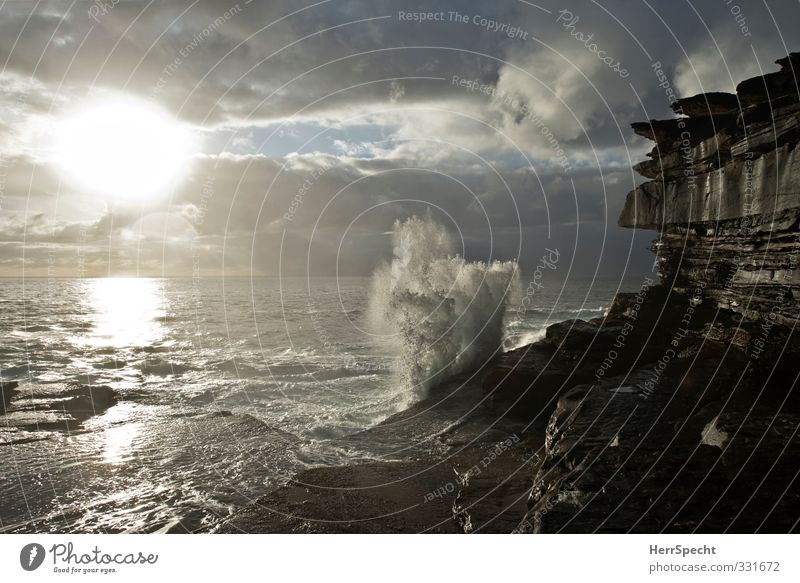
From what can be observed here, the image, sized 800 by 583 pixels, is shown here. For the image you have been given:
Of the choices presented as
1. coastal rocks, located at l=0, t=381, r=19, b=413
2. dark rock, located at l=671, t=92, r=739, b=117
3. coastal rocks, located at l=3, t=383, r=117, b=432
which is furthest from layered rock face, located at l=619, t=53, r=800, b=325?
coastal rocks, located at l=0, t=381, r=19, b=413

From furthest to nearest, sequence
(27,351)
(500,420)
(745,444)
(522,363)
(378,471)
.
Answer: (27,351), (522,363), (500,420), (378,471), (745,444)

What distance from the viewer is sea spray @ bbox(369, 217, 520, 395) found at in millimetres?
22797

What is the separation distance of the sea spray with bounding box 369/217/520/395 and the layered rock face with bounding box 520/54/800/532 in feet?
24.5

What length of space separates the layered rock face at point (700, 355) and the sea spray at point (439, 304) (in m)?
7.47

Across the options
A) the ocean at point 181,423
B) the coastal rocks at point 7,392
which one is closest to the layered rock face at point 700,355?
the ocean at point 181,423

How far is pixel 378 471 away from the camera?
441 inches

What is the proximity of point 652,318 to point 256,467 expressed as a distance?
1331cm

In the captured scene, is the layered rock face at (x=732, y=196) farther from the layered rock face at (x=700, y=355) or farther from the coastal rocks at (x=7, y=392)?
the coastal rocks at (x=7, y=392)

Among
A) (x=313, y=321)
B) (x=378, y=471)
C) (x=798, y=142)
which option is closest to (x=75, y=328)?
(x=313, y=321)

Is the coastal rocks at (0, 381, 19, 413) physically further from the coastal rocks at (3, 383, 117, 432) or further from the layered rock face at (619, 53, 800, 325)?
the layered rock face at (619, 53, 800, 325)

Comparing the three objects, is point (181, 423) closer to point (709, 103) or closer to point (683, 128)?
point (683, 128)

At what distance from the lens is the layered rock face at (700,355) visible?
6125 mm
